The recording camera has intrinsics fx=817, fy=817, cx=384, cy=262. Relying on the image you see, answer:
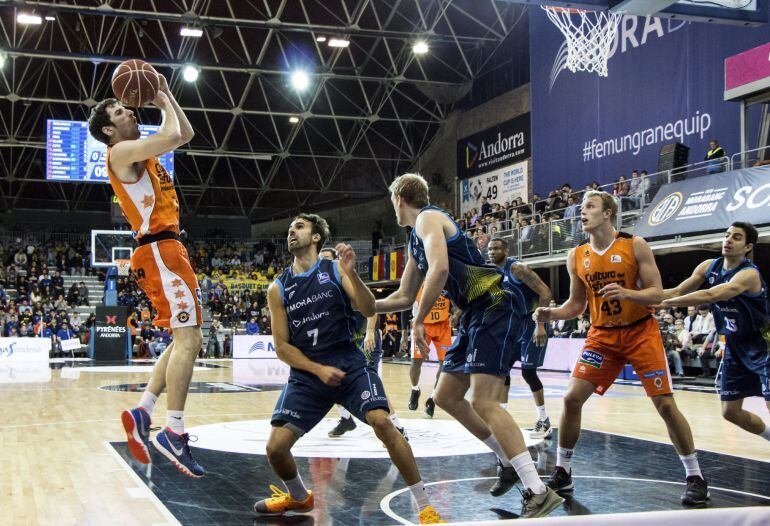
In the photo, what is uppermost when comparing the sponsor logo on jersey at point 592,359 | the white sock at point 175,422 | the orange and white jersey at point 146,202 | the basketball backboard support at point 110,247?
the basketball backboard support at point 110,247

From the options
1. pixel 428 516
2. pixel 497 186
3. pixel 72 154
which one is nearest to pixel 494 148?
pixel 497 186

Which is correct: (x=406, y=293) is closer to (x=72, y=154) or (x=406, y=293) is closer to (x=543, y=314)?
(x=543, y=314)

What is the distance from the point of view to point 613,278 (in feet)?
17.9

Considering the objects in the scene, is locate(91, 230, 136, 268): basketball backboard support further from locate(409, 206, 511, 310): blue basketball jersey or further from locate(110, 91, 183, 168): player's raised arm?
locate(409, 206, 511, 310): blue basketball jersey

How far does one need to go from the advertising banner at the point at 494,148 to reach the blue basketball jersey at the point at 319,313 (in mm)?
21755

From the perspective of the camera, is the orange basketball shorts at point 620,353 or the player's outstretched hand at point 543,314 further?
the player's outstretched hand at point 543,314

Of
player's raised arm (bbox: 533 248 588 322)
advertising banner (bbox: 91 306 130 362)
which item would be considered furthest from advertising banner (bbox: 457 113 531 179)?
player's raised arm (bbox: 533 248 588 322)

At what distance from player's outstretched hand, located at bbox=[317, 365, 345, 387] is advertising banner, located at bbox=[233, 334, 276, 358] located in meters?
21.3

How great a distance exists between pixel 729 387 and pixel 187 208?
34004 millimetres

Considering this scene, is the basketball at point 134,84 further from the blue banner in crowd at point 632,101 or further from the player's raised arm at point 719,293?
the blue banner in crowd at point 632,101

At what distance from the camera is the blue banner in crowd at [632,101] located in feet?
61.4

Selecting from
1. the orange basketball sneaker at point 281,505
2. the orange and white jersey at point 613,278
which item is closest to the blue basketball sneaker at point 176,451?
the orange basketball sneaker at point 281,505

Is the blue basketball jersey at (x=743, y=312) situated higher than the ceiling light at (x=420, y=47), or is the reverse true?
the ceiling light at (x=420, y=47)

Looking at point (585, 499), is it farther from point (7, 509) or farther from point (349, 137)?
point (349, 137)
